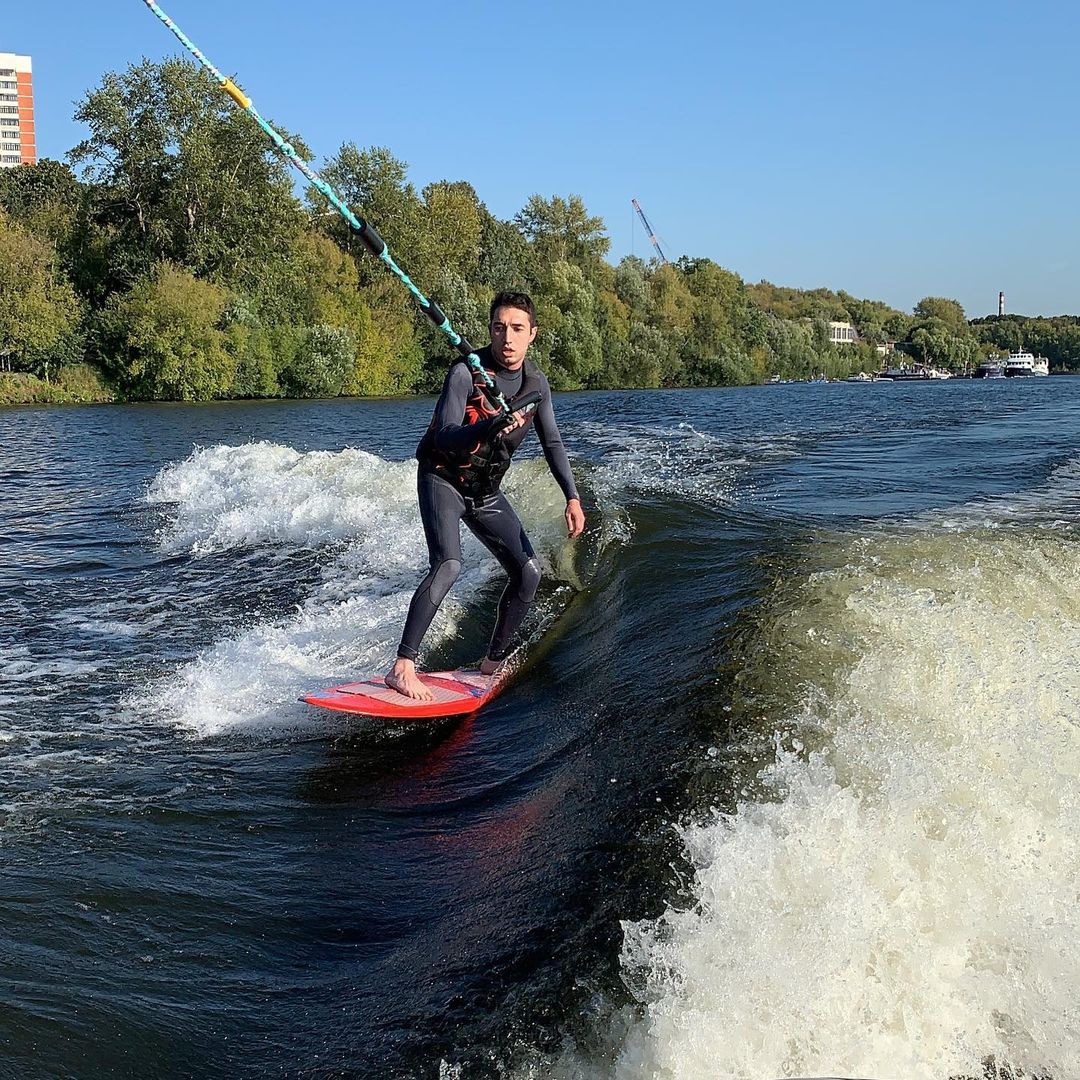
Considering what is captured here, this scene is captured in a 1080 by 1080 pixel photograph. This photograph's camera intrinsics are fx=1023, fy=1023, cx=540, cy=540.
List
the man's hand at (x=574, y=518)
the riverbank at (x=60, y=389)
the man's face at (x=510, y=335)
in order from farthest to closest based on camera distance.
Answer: the riverbank at (x=60, y=389) → the man's hand at (x=574, y=518) → the man's face at (x=510, y=335)

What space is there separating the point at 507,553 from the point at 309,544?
5.75m

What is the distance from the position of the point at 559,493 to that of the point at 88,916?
8677 millimetres

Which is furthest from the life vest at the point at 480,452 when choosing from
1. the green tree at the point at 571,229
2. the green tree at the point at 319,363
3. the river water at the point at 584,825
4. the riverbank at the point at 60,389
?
the green tree at the point at 571,229

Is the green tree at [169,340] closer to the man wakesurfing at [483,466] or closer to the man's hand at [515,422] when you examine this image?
the man wakesurfing at [483,466]

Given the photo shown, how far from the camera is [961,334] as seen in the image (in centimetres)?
17512

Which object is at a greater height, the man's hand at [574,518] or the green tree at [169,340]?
the green tree at [169,340]

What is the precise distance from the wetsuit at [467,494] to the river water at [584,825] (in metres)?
0.63

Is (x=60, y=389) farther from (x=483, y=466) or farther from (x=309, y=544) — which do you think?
(x=483, y=466)

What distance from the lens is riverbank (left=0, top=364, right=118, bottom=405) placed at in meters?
46.9

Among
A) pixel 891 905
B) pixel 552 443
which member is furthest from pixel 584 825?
pixel 552 443

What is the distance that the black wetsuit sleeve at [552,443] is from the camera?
634cm

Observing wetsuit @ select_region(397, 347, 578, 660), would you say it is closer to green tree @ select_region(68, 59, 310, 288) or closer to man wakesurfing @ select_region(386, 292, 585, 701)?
man wakesurfing @ select_region(386, 292, 585, 701)

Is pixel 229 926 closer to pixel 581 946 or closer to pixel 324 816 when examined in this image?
pixel 324 816

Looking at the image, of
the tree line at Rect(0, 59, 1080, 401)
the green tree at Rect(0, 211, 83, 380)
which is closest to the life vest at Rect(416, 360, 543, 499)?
the tree line at Rect(0, 59, 1080, 401)
